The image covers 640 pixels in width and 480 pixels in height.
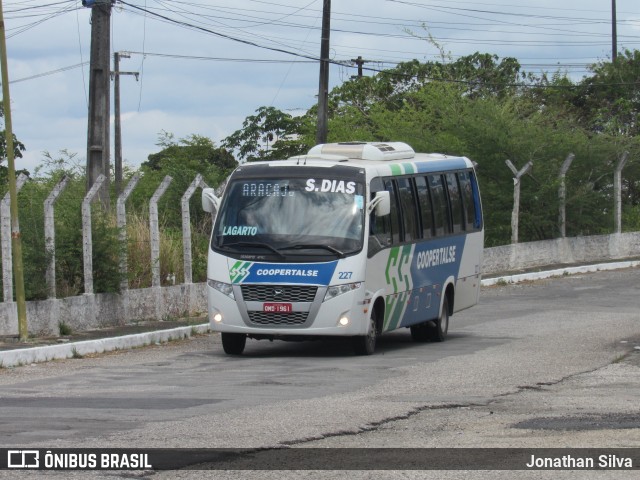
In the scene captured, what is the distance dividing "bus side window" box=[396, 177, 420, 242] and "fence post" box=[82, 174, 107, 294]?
15.5 ft

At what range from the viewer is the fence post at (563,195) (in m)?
37.7

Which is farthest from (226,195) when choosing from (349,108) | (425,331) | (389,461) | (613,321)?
(349,108)

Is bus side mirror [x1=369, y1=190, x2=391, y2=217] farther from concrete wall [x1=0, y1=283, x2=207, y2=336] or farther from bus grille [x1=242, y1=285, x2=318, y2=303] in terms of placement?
concrete wall [x1=0, y1=283, x2=207, y2=336]

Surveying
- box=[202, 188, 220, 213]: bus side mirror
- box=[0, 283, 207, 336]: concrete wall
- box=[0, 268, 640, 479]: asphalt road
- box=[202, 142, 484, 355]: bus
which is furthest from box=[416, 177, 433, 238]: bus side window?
box=[0, 283, 207, 336]: concrete wall

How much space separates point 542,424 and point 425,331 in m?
9.88

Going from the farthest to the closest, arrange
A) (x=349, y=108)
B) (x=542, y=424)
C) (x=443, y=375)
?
(x=349, y=108) < (x=443, y=375) < (x=542, y=424)

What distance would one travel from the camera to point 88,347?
1767cm

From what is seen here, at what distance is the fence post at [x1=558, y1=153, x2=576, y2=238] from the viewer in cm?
3772

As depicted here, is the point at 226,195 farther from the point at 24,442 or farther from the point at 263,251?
the point at 24,442

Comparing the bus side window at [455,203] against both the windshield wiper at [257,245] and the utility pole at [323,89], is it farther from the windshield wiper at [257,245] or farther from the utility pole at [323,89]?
the utility pole at [323,89]

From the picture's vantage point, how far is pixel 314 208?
1766 centimetres

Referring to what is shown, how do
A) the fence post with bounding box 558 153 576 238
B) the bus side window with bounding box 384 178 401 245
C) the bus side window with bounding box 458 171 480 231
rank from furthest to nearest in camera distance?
the fence post with bounding box 558 153 576 238 → the bus side window with bounding box 458 171 480 231 → the bus side window with bounding box 384 178 401 245

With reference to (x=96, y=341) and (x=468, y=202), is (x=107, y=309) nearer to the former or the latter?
(x=96, y=341)

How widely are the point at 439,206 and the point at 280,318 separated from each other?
4.81 m
